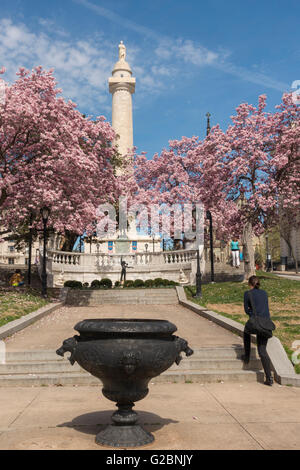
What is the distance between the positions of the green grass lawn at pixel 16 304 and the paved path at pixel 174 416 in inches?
333

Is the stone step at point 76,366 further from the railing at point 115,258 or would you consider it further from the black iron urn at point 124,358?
the railing at point 115,258

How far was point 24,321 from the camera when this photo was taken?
16.2 meters

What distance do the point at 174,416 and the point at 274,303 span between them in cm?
1437

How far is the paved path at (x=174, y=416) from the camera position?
5.56m

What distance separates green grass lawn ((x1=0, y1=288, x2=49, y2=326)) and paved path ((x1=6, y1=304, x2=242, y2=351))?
0.86 metres

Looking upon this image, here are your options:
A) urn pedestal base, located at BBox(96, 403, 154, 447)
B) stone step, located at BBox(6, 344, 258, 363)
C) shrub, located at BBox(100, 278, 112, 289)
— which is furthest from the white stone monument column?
urn pedestal base, located at BBox(96, 403, 154, 447)

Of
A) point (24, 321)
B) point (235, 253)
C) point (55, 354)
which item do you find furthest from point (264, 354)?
point (235, 253)

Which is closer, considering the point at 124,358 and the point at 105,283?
the point at 124,358

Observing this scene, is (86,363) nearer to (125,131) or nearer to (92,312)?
(92,312)

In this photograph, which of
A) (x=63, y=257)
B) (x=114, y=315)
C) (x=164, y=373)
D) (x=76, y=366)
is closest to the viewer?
(x=164, y=373)

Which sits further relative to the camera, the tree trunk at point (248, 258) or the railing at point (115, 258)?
the railing at point (115, 258)

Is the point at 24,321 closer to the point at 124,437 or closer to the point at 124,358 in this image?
the point at 124,437

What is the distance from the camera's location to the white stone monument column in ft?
163

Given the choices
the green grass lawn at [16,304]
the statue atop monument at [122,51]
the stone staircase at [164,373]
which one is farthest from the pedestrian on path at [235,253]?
the statue atop monument at [122,51]
